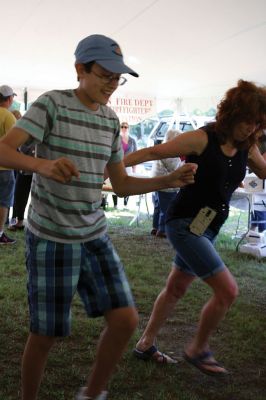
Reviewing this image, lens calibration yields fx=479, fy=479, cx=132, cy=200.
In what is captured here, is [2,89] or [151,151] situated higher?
[2,89]

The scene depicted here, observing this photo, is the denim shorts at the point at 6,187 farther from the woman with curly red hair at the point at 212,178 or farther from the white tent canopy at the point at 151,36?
the woman with curly red hair at the point at 212,178

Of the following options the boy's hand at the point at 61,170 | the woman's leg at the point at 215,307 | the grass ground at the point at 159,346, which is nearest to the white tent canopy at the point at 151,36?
the grass ground at the point at 159,346

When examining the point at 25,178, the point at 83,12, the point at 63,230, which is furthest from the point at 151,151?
the point at 83,12

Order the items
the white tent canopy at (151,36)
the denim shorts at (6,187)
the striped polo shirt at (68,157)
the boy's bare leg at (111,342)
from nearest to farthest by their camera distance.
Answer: the striped polo shirt at (68,157) < the boy's bare leg at (111,342) < the denim shorts at (6,187) < the white tent canopy at (151,36)

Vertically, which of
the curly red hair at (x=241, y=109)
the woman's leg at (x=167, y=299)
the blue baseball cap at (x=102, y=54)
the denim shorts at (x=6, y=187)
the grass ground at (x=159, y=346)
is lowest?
the grass ground at (x=159, y=346)

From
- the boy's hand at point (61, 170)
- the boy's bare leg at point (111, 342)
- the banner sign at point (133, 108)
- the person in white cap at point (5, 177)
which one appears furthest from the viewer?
the banner sign at point (133, 108)

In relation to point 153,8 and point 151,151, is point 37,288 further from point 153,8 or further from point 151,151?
point 153,8

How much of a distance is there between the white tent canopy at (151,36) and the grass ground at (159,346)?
3.96m

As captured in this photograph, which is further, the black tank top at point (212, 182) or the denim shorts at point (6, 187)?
the denim shorts at point (6, 187)

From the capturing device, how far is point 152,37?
8.79 meters

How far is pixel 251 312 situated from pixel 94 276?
8.00ft

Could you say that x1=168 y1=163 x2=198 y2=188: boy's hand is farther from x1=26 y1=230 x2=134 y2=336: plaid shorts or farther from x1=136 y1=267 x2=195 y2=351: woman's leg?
x1=136 y1=267 x2=195 y2=351: woman's leg

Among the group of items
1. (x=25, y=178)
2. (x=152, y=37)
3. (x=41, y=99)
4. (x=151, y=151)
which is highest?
(x=152, y=37)

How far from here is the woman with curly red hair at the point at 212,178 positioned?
2.37m
